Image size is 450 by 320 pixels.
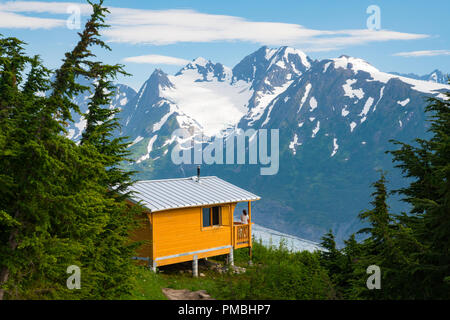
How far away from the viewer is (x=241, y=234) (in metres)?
26.3

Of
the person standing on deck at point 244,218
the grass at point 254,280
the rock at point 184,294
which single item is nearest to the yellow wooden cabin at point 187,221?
the person standing on deck at point 244,218

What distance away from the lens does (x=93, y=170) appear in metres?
9.55

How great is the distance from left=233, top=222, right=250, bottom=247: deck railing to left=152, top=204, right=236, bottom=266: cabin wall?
0.75 metres

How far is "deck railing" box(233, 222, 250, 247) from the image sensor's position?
25.7 meters

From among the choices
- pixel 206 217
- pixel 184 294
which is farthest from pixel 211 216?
pixel 184 294

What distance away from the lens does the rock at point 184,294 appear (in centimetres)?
1715

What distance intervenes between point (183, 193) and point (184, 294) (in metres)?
6.75

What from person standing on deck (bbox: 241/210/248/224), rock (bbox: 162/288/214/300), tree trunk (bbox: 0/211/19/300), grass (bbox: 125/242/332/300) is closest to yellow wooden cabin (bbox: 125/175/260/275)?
person standing on deck (bbox: 241/210/248/224)

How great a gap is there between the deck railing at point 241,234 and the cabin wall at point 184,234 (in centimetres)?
75

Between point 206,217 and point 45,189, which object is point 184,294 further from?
point 45,189

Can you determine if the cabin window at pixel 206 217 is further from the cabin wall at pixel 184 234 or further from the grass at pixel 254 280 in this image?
the grass at pixel 254 280
